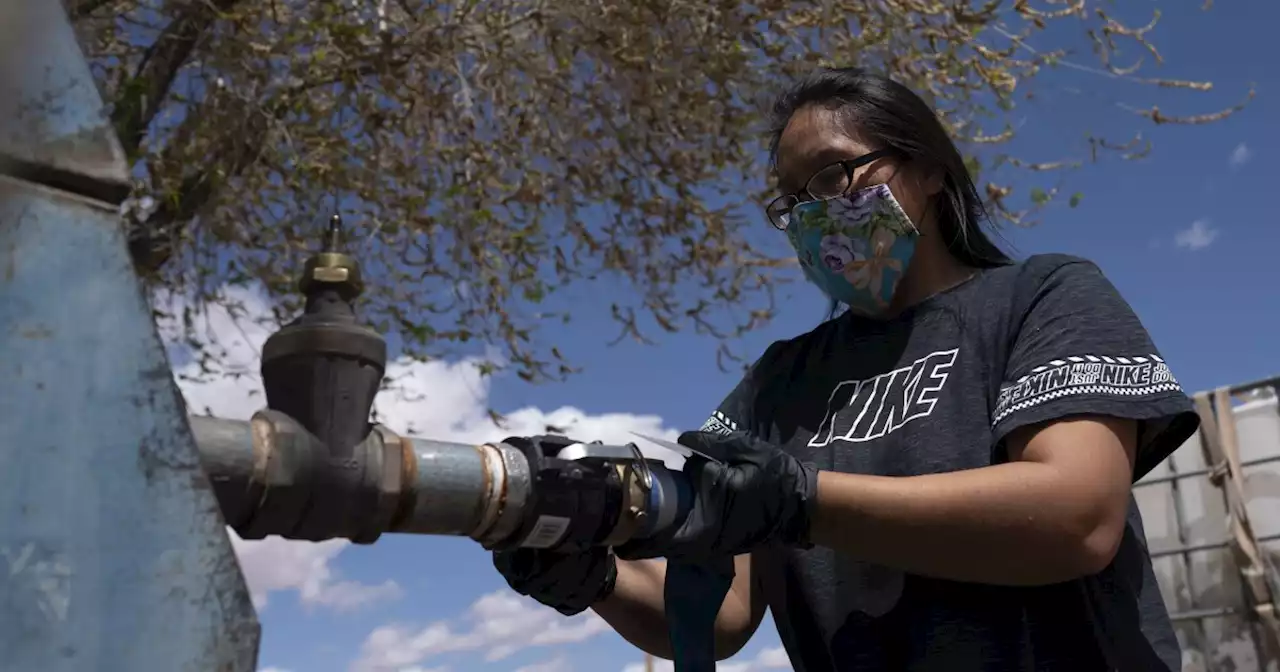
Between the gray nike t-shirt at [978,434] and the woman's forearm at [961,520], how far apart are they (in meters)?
0.05

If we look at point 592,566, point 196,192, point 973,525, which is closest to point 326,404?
point 592,566

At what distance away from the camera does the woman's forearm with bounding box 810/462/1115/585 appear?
152cm

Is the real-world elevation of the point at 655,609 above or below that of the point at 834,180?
below

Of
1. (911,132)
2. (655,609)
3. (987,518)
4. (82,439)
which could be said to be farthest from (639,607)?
(82,439)

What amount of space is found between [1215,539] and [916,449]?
4.06 m

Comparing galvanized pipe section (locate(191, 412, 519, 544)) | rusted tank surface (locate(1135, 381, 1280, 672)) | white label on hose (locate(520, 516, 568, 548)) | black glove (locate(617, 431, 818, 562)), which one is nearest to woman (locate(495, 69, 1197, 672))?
black glove (locate(617, 431, 818, 562))

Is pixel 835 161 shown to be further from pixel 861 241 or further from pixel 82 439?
pixel 82 439

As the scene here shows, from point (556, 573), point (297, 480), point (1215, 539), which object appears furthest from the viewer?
point (1215, 539)

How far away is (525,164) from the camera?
6.17 metres

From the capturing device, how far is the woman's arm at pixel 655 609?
213 cm

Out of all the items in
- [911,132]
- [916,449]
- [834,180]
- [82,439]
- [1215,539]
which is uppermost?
[1215,539]

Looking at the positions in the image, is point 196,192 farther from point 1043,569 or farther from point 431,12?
point 1043,569

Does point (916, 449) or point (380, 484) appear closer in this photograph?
point (380, 484)

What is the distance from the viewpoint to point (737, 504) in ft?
4.80
